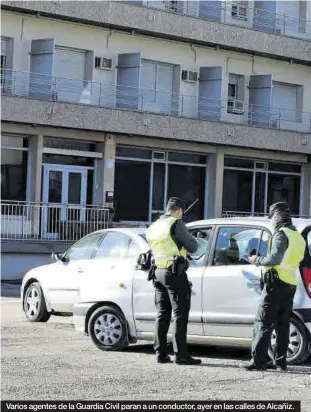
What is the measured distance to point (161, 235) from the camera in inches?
459

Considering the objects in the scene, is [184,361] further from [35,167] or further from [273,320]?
[35,167]

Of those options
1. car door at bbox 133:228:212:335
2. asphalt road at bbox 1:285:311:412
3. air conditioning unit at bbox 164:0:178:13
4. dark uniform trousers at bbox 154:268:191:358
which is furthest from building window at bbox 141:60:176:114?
dark uniform trousers at bbox 154:268:191:358

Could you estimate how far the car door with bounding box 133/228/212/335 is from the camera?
Result: 12180 millimetres

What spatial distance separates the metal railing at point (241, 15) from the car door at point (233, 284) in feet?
73.1

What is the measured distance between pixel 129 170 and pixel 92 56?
408 cm

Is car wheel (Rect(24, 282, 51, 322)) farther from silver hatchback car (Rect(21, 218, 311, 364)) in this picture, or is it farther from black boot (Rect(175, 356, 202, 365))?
black boot (Rect(175, 356, 202, 365))

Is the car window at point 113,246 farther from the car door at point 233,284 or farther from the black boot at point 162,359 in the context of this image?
the black boot at point 162,359

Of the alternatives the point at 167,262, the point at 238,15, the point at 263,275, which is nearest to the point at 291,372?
the point at 263,275

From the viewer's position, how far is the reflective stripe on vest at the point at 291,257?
11234mm

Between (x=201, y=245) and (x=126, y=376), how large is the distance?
2445 millimetres

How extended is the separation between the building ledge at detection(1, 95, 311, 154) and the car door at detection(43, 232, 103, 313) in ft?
46.0

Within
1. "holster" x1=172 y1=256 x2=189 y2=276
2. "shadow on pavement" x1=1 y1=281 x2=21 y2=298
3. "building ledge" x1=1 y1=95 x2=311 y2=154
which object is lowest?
"shadow on pavement" x1=1 y1=281 x2=21 y2=298
